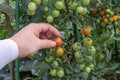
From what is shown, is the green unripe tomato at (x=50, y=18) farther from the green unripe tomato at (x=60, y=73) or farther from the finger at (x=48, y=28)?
the green unripe tomato at (x=60, y=73)

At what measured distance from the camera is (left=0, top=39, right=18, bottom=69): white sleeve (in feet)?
4.99

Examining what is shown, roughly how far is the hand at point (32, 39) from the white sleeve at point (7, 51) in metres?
0.03

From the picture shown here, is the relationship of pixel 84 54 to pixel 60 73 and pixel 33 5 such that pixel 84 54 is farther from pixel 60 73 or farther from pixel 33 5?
pixel 33 5

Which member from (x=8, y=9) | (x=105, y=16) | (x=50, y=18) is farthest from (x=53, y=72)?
(x=105, y=16)

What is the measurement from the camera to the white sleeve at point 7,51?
4.99 ft

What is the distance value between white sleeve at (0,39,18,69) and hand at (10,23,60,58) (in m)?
0.03

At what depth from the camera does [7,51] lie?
5.00 feet

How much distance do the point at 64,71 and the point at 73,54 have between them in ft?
0.39

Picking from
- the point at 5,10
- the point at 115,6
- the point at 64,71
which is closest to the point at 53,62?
the point at 64,71

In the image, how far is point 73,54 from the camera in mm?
1930

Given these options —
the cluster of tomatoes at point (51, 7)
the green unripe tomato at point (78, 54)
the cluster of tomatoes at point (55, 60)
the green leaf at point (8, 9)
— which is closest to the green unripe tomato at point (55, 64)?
the cluster of tomatoes at point (55, 60)

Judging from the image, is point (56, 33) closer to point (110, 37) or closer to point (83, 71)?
point (83, 71)

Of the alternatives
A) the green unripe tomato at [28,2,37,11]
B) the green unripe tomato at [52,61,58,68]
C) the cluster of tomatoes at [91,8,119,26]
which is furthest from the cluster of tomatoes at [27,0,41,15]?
the cluster of tomatoes at [91,8,119,26]

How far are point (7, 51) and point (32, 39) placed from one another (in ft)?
0.50
